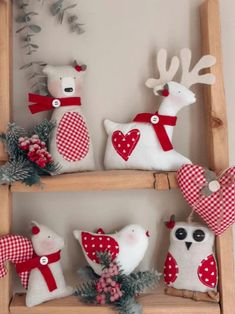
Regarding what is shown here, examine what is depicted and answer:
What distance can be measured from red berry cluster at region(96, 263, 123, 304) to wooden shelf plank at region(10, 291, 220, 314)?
20mm

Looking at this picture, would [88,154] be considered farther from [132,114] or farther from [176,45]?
[176,45]

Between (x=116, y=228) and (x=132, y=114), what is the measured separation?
24 centimetres

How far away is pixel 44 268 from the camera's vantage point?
2.91 ft

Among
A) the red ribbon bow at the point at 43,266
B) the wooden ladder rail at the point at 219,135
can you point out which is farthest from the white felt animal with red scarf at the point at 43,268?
the wooden ladder rail at the point at 219,135

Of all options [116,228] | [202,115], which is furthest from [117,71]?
[116,228]

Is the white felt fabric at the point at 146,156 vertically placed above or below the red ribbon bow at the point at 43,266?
above

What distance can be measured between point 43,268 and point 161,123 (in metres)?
0.35

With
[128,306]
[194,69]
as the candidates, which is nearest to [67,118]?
[194,69]

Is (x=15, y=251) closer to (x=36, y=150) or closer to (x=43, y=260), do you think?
Answer: (x=43, y=260)

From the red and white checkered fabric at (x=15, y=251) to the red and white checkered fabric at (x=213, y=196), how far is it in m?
0.31

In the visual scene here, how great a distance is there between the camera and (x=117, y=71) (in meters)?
0.95

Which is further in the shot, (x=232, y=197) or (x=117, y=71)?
(x=117, y=71)

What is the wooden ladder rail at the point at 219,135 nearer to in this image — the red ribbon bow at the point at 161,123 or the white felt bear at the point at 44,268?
the red ribbon bow at the point at 161,123

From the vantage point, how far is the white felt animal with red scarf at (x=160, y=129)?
0.88 meters
